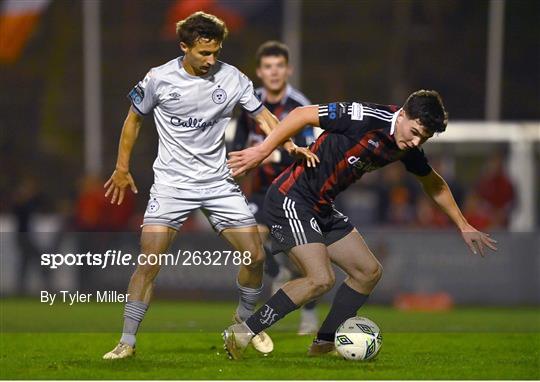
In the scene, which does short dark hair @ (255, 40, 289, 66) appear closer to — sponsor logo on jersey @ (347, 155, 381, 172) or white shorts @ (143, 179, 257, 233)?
white shorts @ (143, 179, 257, 233)

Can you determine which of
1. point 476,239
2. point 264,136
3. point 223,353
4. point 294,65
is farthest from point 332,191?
point 294,65

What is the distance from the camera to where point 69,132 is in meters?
22.3

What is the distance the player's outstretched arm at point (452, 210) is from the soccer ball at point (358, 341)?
981 mm

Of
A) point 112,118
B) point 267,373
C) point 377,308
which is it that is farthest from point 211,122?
point 112,118

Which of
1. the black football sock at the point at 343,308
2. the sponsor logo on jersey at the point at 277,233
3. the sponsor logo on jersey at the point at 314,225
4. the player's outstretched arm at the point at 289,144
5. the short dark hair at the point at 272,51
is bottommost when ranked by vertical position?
the black football sock at the point at 343,308

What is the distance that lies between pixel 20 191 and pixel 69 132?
444 cm

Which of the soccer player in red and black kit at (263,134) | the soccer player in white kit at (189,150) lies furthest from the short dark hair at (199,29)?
the soccer player in red and black kit at (263,134)

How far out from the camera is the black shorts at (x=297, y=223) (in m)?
8.19

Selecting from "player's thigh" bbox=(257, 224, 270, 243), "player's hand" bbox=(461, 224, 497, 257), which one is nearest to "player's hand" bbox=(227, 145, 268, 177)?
"player's hand" bbox=(461, 224, 497, 257)

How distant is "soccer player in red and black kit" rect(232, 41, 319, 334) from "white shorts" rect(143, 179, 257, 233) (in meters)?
1.91

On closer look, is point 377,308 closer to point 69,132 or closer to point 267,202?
point 267,202

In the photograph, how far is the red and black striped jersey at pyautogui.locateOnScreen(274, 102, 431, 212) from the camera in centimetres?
805

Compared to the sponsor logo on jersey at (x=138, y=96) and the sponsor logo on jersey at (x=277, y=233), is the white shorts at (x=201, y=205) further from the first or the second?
the sponsor logo on jersey at (x=138, y=96)

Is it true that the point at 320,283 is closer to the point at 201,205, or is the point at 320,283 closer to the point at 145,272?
the point at 201,205
